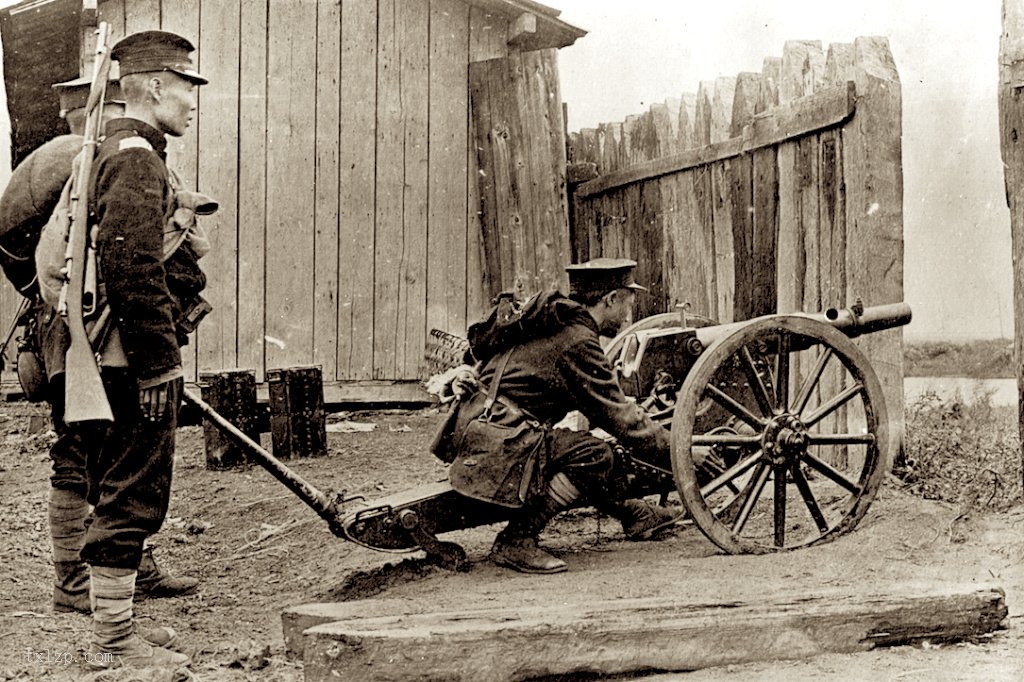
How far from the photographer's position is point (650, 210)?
7598 mm

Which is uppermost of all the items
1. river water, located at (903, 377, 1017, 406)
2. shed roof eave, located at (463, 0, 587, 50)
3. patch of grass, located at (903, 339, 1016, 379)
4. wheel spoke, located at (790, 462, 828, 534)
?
shed roof eave, located at (463, 0, 587, 50)

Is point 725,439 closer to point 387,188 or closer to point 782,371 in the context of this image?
point 782,371

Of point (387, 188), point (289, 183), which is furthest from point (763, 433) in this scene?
point (289, 183)

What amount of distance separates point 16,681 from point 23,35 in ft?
20.0

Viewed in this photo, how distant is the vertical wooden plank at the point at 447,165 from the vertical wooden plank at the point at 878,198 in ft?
12.8

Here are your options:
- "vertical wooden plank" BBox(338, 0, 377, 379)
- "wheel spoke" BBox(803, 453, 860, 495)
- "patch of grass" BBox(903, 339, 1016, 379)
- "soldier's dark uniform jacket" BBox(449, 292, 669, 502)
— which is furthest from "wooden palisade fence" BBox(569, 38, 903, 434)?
"patch of grass" BBox(903, 339, 1016, 379)

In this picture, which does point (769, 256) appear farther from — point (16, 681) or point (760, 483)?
point (16, 681)

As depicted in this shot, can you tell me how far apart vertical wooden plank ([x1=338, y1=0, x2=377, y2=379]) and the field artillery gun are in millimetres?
3893

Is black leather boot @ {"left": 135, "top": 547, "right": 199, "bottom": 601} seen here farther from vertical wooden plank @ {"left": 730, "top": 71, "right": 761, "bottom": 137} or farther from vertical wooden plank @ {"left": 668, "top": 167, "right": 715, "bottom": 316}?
vertical wooden plank @ {"left": 730, "top": 71, "right": 761, "bottom": 137}

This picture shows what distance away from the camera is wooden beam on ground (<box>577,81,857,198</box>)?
561cm

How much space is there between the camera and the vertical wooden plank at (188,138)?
824cm

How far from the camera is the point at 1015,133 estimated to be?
4266mm

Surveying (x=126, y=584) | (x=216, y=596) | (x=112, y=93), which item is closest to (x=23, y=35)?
(x=112, y=93)

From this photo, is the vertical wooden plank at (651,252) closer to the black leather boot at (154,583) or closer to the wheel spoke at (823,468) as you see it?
the wheel spoke at (823,468)
